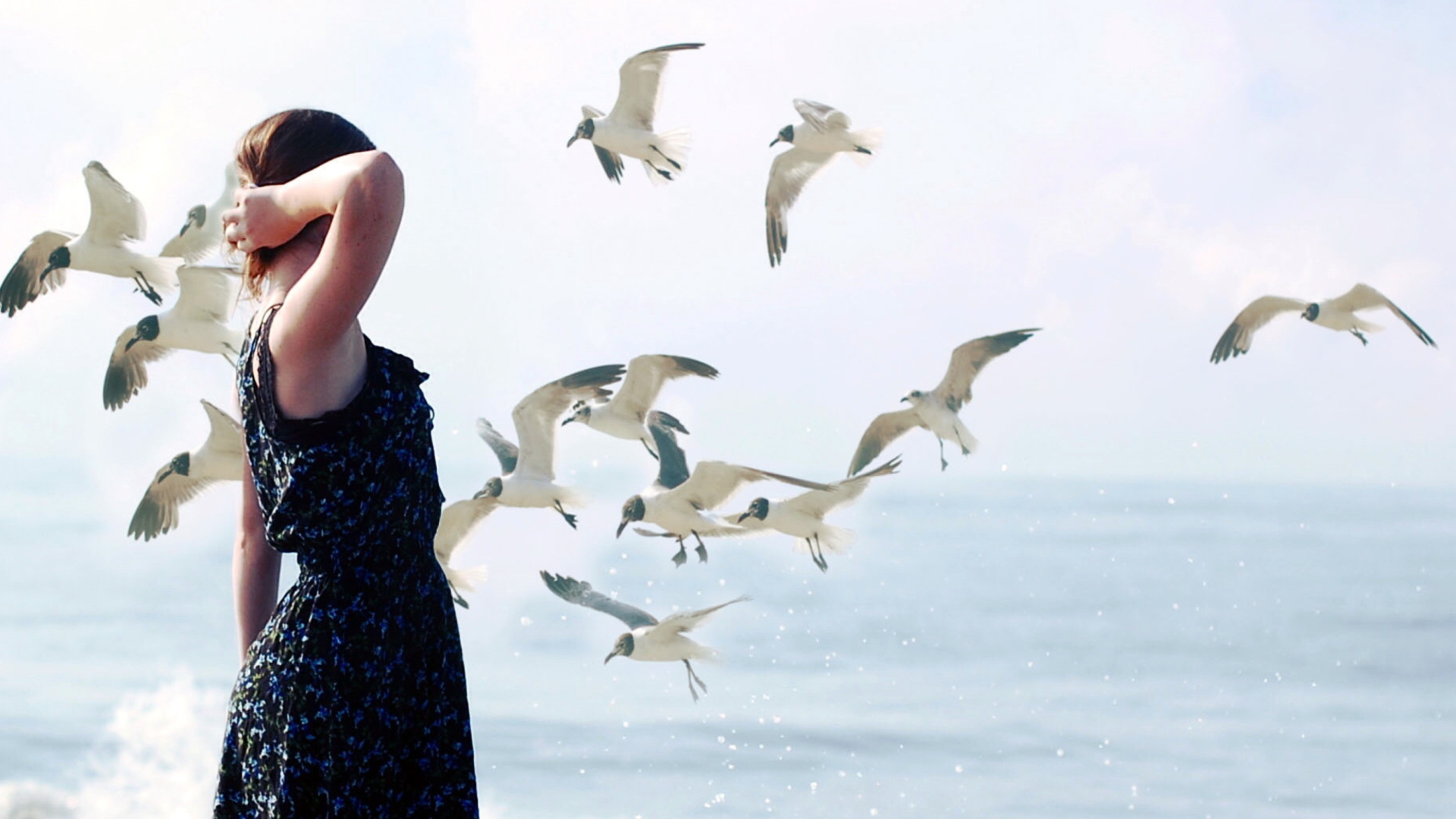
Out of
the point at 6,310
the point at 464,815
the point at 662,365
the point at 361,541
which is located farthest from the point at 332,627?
the point at 6,310

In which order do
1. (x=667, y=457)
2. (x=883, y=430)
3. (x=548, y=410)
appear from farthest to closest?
(x=883, y=430) < (x=667, y=457) < (x=548, y=410)

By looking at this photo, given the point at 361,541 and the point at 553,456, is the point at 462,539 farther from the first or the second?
the point at 361,541

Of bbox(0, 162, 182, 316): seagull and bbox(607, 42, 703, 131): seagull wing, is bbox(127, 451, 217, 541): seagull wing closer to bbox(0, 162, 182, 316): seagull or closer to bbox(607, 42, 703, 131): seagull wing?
bbox(0, 162, 182, 316): seagull

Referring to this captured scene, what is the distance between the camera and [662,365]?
10.7 ft

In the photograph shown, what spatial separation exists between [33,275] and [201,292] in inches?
14.7

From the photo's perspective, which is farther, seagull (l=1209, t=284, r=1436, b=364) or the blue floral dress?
seagull (l=1209, t=284, r=1436, b=364)

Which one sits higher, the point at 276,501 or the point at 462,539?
the point at 462,539

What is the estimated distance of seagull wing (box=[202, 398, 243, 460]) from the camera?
312 cm

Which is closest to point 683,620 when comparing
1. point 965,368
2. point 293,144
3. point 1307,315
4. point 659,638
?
point 659,638

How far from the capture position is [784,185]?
3572 mm

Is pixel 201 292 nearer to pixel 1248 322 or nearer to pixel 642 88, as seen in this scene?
pixel 642 88

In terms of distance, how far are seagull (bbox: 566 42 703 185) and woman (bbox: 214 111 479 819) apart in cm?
259

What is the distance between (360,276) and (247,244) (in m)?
0.13

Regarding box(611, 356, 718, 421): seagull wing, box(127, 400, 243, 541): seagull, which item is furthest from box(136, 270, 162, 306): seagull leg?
box(611, 356, 718, 421): seagull wing
